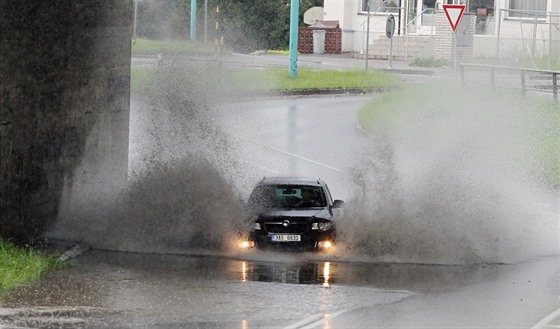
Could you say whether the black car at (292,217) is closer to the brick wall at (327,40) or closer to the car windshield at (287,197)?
the car windshield at (287,197)

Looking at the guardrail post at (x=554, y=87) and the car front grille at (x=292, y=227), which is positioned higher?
the guardrail post at (x=554, y=87)

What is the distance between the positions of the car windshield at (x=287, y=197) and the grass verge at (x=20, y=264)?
4.01 meters

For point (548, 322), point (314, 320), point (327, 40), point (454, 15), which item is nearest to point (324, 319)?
point (314, 320)

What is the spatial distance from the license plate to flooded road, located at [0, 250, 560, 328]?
27 cm

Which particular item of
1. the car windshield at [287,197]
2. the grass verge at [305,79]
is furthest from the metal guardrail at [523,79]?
the car windshield at [287,197]

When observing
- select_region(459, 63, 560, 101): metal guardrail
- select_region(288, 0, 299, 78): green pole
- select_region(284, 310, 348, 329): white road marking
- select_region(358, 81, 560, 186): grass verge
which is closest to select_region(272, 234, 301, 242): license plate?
select_region(284, 310, 348, 329): white road marking

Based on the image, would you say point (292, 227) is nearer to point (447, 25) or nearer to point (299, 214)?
point (299, 214)

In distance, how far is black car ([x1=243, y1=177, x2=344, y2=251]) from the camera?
22656mm

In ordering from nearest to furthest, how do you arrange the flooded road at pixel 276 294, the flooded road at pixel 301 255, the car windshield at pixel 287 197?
the flooded road at pixel 276 294
the flooded road at pixel 301 255
the car windshield at pixel 287 197

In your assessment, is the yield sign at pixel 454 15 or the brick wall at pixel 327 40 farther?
the brick wall at pixel 327 40

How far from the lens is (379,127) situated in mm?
41062

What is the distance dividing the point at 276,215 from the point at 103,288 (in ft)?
15.4

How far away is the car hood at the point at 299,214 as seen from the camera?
Result: 74.8 feet

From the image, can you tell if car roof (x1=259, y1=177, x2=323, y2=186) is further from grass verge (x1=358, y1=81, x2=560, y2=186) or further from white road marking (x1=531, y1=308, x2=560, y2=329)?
grass verge (x1=358, y1=81, x2=560, y2=186)
